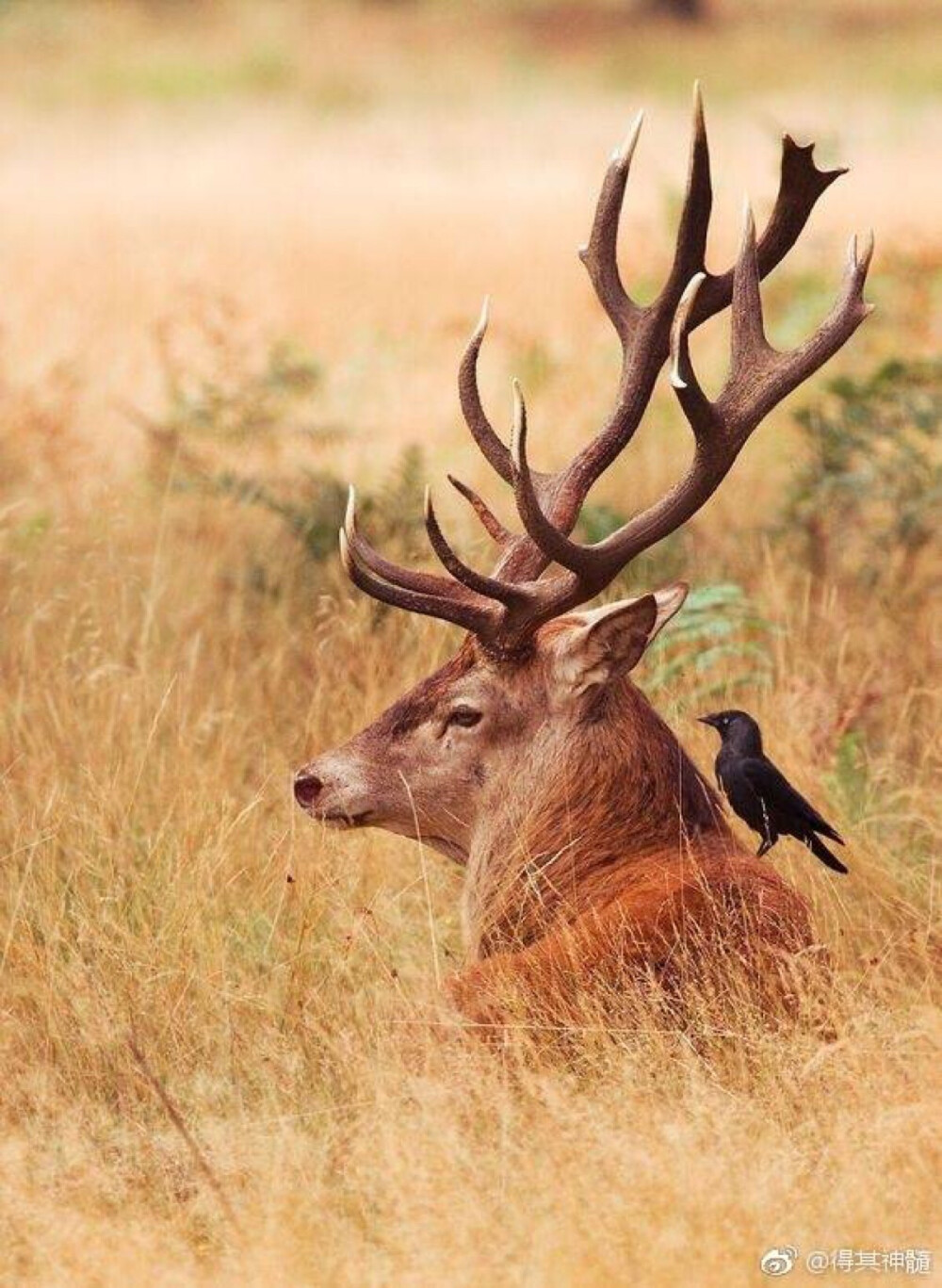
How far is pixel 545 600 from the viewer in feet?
17.5

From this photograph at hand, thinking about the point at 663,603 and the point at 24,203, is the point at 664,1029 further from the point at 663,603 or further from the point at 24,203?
the point at 24,203

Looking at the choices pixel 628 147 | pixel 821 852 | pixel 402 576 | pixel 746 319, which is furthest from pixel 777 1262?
pixel 628 147

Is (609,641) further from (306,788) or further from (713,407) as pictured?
(306,788)

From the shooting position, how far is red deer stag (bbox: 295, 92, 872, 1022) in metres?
5.05

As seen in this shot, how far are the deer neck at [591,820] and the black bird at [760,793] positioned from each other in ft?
0.23

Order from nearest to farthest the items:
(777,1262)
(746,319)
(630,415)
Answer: (777,1262) → (746,319) → (630,415)

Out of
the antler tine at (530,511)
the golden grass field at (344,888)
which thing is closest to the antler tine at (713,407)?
the antler tine at (530,511)

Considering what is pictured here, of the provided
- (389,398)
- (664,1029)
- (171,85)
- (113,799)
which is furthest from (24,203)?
(664,1029)

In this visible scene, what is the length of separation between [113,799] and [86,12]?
36142 mm

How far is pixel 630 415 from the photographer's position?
573 centimetres

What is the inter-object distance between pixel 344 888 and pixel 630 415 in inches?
50.0

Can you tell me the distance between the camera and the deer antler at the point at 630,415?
17.3 ft

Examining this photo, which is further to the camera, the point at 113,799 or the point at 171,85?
the point at 171,85

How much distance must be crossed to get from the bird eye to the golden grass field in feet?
1.61
